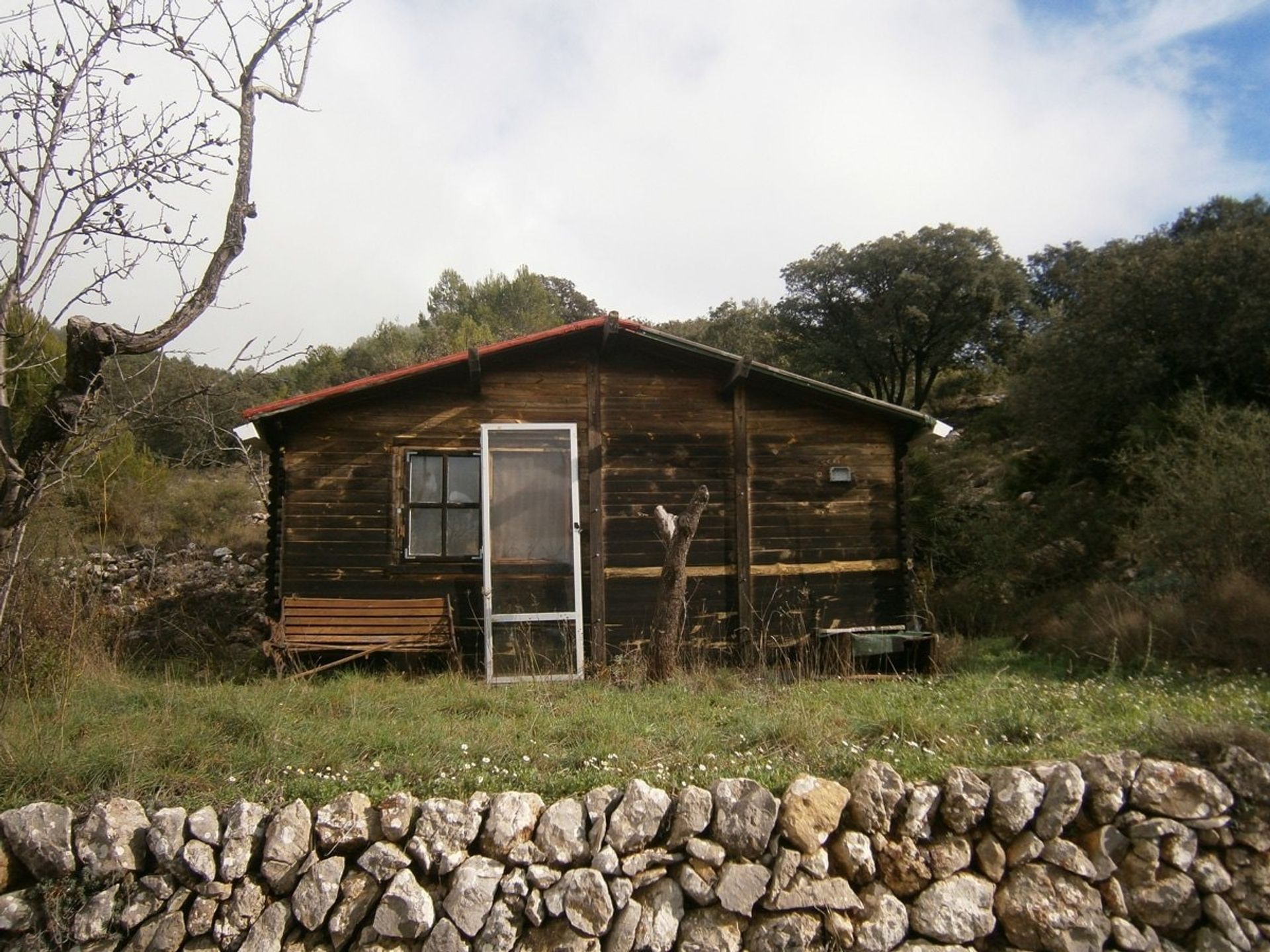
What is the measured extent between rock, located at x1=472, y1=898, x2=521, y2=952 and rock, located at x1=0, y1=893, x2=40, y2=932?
2.28 m

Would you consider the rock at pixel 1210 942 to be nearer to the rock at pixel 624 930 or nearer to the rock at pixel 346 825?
the rock at pixel 624 930

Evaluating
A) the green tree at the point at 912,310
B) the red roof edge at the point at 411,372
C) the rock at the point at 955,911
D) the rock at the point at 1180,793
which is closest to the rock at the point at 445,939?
the rock at the point at 955,911

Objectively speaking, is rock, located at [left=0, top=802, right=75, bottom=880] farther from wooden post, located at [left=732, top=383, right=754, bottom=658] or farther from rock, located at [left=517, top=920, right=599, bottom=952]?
wooden post, located at [left=732, top=383, right=754, bottom=658]

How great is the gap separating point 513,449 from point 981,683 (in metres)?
4.86

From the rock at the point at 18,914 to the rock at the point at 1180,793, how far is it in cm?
592

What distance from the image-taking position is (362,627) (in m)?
8.68

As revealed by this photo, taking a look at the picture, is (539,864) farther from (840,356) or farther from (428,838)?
(840,356)

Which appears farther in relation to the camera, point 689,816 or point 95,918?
point 689,816

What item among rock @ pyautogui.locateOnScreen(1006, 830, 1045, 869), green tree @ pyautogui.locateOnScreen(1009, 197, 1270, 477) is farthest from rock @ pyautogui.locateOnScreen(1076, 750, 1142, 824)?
green tree @ pyautogui.locateOnScreen(1009, 197, 1270, 477)

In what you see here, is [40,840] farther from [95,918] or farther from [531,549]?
[531,549]

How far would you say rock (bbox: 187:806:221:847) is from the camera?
4742mm

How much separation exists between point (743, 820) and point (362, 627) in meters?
5.01

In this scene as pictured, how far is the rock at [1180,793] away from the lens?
507cm

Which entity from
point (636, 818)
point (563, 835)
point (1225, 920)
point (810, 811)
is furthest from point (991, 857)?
point (563, 835)
